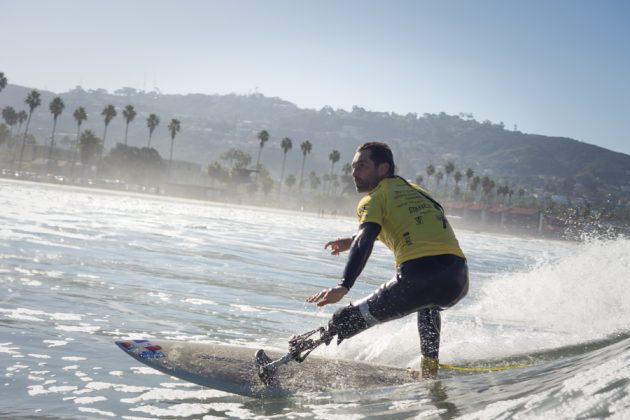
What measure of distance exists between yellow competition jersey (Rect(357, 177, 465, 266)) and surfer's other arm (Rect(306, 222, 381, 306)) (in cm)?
17

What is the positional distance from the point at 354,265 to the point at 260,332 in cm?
388

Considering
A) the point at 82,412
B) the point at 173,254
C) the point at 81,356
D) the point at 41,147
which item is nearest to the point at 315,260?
the point at 173,254

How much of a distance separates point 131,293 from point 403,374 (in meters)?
5.81

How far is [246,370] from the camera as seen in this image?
5391mm

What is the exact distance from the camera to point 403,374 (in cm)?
570

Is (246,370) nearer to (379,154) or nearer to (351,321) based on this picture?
(351,321)

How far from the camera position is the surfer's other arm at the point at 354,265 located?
4684 mm

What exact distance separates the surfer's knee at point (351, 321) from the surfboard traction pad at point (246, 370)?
506 millimetres

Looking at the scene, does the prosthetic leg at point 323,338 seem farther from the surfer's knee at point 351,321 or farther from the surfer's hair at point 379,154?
the surfer's hair at point 379,154

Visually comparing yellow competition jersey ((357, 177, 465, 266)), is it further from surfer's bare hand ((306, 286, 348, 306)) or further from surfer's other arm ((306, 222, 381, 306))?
surfer's bare hand ((306, 286, 348, 306))

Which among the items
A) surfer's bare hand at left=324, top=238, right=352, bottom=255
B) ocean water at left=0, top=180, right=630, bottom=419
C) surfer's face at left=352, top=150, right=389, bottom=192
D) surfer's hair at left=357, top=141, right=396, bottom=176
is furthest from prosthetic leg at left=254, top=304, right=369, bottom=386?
surfer's hair at left=357, top=141, right=396, bottom=176

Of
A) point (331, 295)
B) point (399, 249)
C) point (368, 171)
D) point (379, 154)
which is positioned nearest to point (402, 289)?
point (399, 249)

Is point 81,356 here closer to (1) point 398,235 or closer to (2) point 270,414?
(2) point 270,414

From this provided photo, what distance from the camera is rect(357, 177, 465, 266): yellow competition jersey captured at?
5035mm
